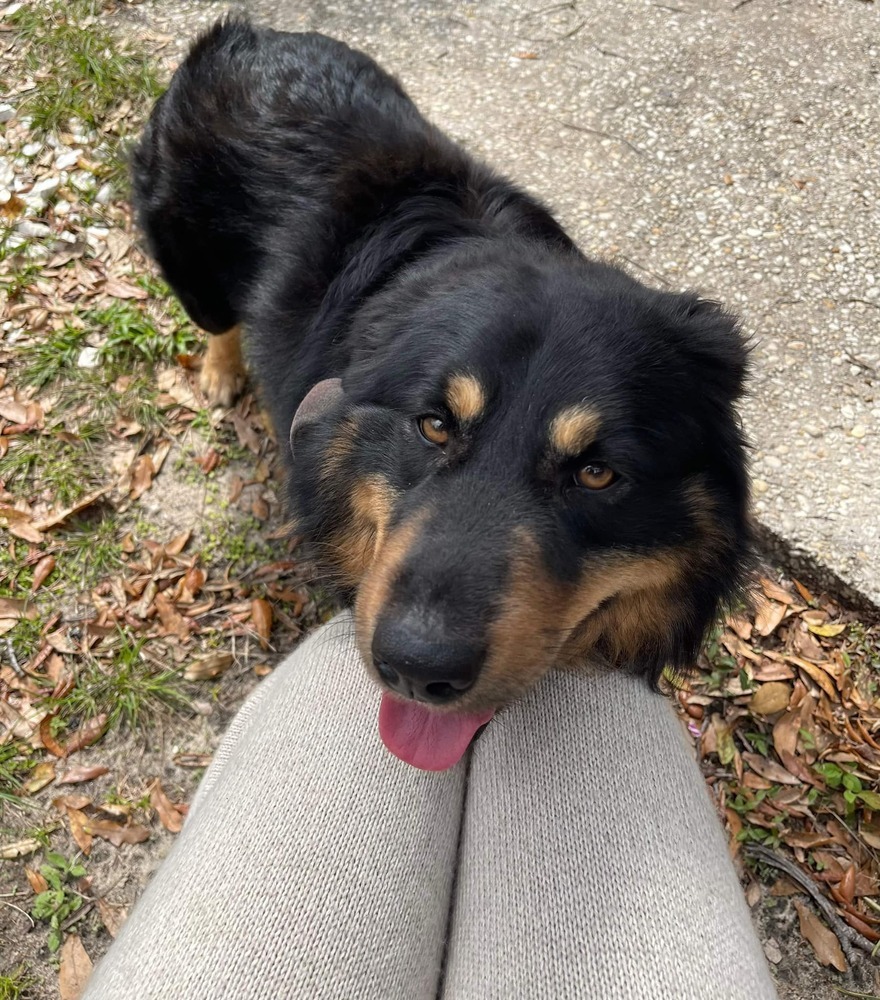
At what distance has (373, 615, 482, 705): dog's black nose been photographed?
1.59 metres

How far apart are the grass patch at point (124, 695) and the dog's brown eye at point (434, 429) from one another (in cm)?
178

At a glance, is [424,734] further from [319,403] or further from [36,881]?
[36,881]

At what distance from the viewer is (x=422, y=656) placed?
1.58 metres

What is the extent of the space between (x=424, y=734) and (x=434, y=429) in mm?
757

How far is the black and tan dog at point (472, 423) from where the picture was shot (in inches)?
68.1

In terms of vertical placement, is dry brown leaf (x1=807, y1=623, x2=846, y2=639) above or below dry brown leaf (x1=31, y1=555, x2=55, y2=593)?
above

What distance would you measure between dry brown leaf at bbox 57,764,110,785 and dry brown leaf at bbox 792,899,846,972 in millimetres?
2515

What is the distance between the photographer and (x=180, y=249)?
11.2ft

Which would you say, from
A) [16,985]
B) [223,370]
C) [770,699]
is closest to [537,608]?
[770,699]

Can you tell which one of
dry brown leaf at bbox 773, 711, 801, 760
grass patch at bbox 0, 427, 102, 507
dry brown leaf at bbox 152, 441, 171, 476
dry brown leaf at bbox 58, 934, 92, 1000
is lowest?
dry brown leaf at bbox 58, 934, 92, 1000

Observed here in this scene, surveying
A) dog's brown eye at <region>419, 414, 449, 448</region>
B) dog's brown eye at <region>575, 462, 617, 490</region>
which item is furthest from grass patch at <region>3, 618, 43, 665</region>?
dog's brown eye at <region>575, 462, 617, 490</region>

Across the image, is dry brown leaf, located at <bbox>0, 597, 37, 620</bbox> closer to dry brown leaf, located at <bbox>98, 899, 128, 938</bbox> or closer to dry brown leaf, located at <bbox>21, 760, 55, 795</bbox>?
dry brown leaf, located at <bbox>21, 760, 55, 795</bbox>

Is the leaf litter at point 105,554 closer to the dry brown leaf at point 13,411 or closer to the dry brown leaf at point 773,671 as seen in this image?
the dry brown leaf at point 13,411

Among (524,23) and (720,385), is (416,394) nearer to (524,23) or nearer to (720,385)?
(720,385)
